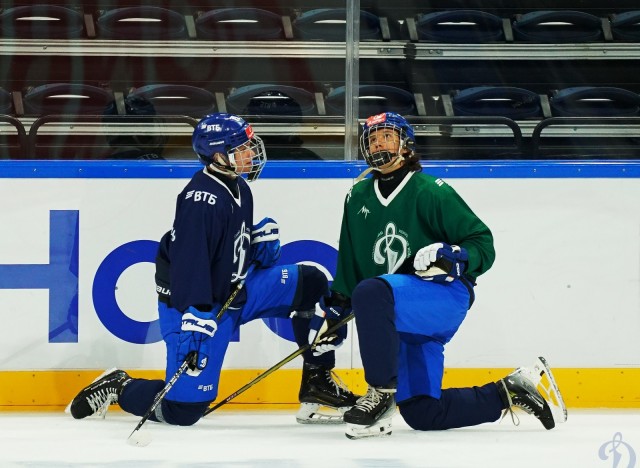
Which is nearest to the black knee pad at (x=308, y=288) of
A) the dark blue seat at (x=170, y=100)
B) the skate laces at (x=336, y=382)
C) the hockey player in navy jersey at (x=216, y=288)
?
the hockey player in navy jersey at (x=216, y=288)

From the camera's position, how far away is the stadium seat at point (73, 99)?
4.29 m

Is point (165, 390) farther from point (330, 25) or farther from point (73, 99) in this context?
point (330, 25)

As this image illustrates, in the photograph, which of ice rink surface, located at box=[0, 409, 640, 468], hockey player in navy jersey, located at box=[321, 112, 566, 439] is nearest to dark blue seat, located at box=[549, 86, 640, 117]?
hockey player in navy jersey, located at box=[321, 112, 566, 439]

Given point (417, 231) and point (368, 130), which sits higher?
point (368, 130)

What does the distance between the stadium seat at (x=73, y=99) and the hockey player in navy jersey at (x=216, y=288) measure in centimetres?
61

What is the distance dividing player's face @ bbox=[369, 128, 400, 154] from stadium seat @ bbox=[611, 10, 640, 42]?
1122 millimetres

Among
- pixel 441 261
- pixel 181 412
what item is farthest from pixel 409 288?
pixel 181 412

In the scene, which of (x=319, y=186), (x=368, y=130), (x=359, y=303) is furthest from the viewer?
(x=319, y=186)

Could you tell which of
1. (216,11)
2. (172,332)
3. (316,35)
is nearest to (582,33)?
(316,35)

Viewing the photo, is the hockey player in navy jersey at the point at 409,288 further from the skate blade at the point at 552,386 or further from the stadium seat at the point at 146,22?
the stadium seat at the point at 146,22

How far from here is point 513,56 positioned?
440 centimetres

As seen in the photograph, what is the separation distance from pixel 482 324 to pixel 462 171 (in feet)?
1.76

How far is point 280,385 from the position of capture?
425 centimetres

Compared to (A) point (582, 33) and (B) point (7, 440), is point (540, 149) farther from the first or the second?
(B) point (7, 440)
